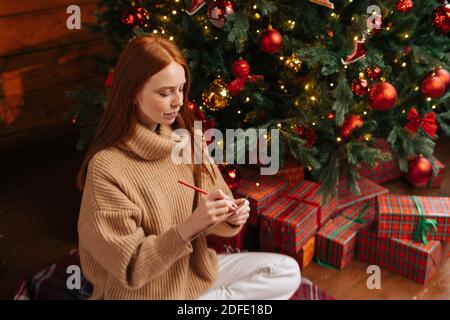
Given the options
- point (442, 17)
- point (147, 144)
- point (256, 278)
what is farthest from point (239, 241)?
point (442, 17)

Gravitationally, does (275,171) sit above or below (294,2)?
below

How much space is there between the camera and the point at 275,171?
2516 millimetres

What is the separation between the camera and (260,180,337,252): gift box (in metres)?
2.33

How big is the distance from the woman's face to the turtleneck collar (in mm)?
39

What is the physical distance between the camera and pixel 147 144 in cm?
153

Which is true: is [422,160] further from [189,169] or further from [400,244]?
[189,169]

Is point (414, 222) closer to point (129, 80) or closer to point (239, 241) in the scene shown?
point (239, 241)

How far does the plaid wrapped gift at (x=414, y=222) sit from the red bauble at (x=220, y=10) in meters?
0.96

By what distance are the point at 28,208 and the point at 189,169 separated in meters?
1.45

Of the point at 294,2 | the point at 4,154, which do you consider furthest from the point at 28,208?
the point at 294,2

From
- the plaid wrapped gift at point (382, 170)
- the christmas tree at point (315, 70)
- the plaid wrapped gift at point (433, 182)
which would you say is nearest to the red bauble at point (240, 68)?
the christmas tree at point (315, 70)

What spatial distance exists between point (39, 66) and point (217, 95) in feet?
4.24

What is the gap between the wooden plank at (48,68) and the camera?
307cm

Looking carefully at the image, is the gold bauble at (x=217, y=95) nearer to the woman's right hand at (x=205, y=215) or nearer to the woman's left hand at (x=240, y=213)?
the woman's left hand at (x=240, y=213)
